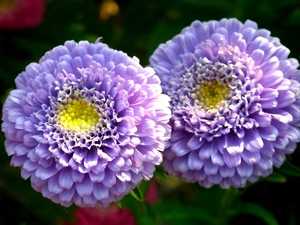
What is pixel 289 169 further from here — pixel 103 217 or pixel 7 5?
pixel 7 5

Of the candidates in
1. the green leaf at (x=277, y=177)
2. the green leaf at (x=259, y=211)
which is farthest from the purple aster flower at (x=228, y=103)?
the green leaf at (x=259, y=211)

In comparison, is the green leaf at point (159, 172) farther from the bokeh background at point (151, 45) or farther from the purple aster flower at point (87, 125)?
the bokeh background at point (151, 45)

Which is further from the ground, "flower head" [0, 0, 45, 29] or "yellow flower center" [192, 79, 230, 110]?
"yellow flower center" [192, 79, 230, 110]

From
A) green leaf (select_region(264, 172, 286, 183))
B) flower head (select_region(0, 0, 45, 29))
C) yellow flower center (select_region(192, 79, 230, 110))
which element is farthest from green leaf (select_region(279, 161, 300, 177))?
flower head (select_region(0, 0, 45, 29))

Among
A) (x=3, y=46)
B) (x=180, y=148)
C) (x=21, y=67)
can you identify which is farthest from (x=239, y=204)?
(x=3, y=46)

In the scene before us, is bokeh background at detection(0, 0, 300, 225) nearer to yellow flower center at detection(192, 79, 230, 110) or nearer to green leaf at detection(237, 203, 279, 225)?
green leaf at detection(237, 203, 279, 225)

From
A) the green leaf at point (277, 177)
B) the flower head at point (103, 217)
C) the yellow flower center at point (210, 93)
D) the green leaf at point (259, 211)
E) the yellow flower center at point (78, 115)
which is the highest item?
the yellow flower center at point (210, 93)

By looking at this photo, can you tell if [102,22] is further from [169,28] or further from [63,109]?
[63,109]
